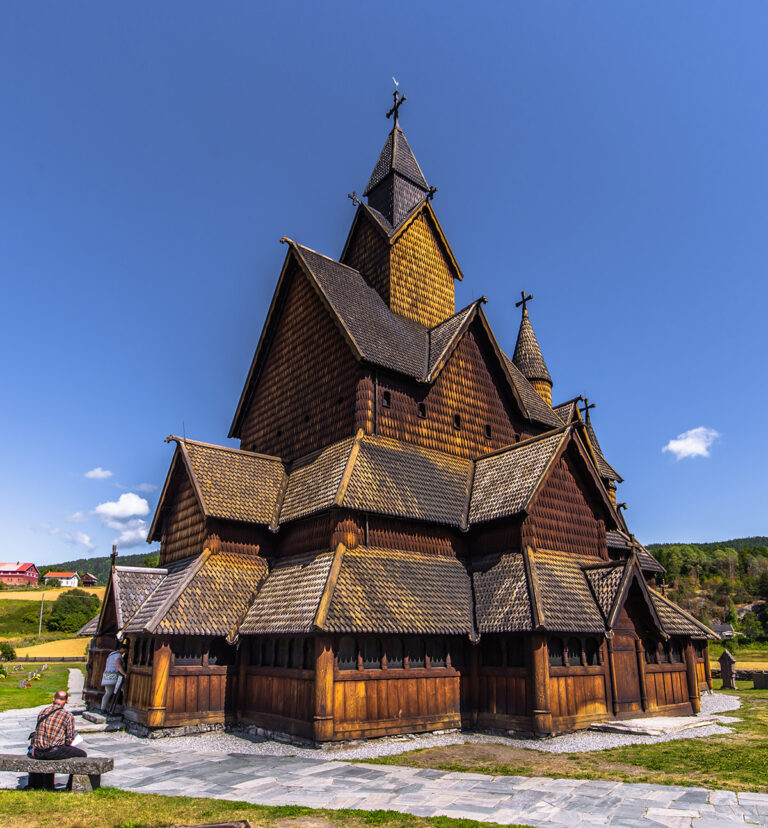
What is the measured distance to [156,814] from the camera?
8867mm

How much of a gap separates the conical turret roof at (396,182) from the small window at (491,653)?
→ 18.0m

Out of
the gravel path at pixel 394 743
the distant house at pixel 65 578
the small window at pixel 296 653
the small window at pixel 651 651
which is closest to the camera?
the gravel path at pixel 394 743

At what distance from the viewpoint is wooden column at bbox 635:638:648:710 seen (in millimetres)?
18812

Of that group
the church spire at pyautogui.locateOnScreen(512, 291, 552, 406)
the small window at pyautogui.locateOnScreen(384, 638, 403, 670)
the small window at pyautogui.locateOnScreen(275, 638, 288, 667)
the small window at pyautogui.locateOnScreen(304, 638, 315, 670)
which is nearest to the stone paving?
the small window at pyautogui.locateOnScreen(304, 638, 315, 670)

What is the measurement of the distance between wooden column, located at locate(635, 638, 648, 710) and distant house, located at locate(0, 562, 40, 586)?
19977cm

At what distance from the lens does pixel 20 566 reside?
188 m

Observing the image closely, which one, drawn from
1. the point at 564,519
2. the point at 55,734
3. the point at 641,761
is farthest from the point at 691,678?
the point at 55,734

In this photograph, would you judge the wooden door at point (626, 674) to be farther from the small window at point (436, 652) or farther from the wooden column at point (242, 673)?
the wooden column at point (242, 673)

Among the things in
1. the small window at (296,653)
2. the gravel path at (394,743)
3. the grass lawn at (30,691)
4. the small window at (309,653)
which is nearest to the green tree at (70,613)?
the grass lawn at (30,691)

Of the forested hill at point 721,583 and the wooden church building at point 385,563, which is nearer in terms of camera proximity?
the wooden church building at point 385,563

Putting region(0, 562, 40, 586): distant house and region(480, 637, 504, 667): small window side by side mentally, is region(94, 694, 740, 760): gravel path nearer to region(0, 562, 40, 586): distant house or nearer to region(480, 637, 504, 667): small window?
region(480, 637, 504, 667): small window

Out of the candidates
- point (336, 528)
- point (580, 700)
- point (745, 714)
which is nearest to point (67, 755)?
point (336, 528)

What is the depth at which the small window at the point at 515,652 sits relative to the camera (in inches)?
664

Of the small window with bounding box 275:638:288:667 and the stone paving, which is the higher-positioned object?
the small window with bounding box 275:638:288:667
